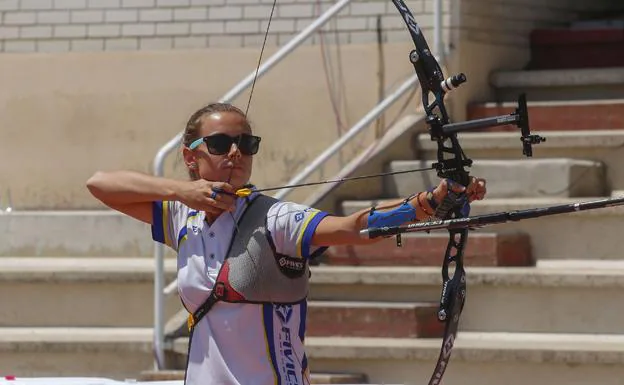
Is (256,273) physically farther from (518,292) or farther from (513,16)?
(513,16)

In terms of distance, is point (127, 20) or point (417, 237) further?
point (127, 20)

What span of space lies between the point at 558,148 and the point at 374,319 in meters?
1.57

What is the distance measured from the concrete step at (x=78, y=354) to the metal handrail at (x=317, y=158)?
0.23m

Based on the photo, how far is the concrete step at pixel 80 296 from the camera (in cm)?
893

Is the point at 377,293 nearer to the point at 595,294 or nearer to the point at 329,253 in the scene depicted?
the point at 329,253

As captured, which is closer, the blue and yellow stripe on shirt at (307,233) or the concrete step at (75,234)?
the blue and yellow stripe on shirt at (307,233)

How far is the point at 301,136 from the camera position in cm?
968

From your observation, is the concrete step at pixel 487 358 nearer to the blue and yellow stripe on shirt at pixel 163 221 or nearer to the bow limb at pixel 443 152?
the bow limb at pixel 443 152

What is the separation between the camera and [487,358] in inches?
299

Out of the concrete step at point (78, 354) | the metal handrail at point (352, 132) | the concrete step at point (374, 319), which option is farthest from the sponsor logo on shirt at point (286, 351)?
the metal handrail at point (352, 132)

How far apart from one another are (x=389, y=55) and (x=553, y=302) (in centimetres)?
223

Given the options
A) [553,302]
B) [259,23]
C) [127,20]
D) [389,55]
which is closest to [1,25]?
[127,20]

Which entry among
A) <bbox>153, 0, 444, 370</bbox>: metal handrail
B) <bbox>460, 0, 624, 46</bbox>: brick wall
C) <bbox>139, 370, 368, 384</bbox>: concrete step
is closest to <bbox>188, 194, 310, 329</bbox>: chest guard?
<bbox>139, 370, 368, 384</bbox>: concrete step

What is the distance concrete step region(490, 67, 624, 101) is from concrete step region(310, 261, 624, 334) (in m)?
1.57
